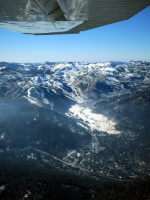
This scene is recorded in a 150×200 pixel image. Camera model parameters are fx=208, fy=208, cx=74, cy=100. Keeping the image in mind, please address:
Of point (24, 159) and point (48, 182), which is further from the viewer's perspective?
point (24, 159)

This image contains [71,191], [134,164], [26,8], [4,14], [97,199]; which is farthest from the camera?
[134,164]

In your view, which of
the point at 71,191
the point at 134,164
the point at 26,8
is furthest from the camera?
the point at 134,164

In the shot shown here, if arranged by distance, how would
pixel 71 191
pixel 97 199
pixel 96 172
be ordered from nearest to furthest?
pixel 97 199 → pixel 71 191 → pixel 96 172

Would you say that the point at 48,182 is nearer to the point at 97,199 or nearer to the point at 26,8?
the point at 97,199

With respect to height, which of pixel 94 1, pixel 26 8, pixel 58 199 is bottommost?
pixel 58 199

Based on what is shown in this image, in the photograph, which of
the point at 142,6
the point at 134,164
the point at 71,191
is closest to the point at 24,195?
the point at 71,191

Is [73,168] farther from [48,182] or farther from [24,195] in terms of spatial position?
[24,195]

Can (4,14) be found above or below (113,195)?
above

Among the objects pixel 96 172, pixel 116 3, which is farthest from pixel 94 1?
pixel 96 172

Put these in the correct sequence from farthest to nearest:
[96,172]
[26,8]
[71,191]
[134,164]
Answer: [134,164]
[96,172]
[71,191]
[26,8]
